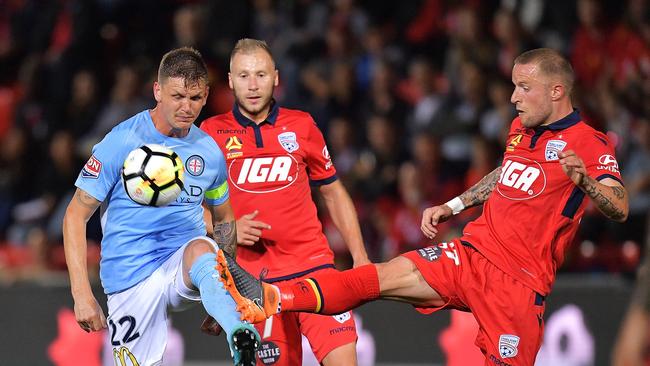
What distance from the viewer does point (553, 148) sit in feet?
19.8

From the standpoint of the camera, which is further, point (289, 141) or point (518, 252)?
point (289, 141)

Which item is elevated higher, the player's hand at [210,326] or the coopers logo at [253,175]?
the coopers logo at [253,175]

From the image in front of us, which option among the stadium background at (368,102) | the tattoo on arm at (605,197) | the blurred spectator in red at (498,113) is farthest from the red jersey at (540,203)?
the blurred spectator in red at (498,113)

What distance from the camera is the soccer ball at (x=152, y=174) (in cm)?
572

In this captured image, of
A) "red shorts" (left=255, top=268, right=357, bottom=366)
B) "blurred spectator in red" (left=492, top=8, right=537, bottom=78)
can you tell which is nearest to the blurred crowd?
"blurred spectator in red" (left=492, top=8, right=537, bottom=78)

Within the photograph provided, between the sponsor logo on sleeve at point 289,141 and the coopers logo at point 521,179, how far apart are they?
128 centimetres

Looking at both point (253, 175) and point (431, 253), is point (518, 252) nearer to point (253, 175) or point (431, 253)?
point (431, 253)

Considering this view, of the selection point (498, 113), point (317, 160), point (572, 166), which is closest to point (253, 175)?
point (317, 160)

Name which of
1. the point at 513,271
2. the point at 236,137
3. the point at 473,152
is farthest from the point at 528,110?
the point at 473,152

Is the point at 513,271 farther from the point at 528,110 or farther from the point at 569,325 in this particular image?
the point at 569,325

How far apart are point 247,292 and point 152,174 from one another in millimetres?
776

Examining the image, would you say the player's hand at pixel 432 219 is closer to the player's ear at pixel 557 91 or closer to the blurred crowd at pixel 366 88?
the player's ear at pixel 557 91

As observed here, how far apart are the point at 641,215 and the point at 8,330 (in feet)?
17.3

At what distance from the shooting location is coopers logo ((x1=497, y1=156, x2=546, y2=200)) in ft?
19.8
